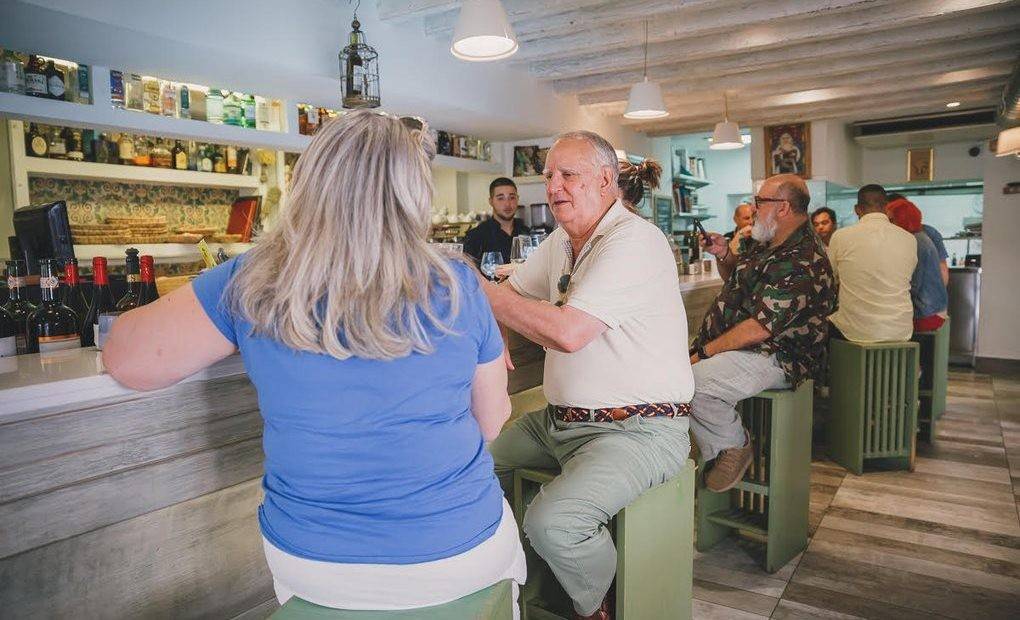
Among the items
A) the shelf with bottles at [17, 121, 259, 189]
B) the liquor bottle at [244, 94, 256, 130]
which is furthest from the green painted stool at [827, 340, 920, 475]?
the shelf with bottles at [17, 121, 259, 189]

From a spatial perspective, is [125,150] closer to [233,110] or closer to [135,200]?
[135,200]

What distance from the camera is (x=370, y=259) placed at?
1.15 m

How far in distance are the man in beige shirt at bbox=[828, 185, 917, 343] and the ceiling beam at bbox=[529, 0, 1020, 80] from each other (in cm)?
146

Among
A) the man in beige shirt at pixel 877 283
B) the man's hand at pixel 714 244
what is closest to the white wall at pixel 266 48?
the man's hand at pixel 714 244

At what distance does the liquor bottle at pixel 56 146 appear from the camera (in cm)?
455

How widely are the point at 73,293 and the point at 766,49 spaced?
5.29 meters

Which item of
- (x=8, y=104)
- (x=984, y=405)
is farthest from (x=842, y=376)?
(x=8, y=104)

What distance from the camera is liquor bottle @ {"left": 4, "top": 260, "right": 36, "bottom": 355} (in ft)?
6.39

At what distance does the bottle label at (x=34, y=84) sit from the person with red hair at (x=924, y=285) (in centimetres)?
538

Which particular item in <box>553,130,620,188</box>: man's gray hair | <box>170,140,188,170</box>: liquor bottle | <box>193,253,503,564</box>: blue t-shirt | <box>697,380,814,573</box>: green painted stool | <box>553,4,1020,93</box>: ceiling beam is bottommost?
<box>697,380,814,573</box>: green painted stool

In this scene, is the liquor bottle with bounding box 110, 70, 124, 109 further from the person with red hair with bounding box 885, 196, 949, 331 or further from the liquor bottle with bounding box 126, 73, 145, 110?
the person with red hair with bounding box 885, 196, 949, 331

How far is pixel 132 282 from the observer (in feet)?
6.37

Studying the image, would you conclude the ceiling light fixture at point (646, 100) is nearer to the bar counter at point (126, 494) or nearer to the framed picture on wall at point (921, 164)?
the bar counter at point (126, 494)

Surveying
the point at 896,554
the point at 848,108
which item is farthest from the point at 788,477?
Result: the point at 848,108
